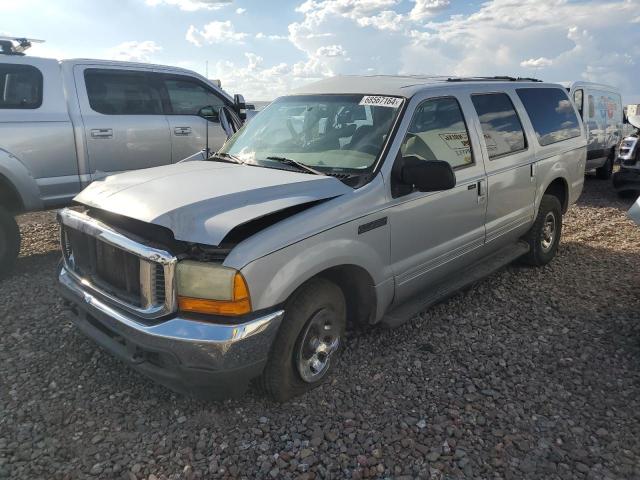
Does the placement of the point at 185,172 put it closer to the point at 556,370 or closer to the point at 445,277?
the point at 445,277

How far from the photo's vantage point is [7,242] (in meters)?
4.97

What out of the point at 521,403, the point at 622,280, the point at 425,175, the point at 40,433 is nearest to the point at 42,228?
the point at 40,433

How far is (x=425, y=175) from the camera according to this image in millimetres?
3178

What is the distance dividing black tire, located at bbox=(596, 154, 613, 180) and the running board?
767 centimetres

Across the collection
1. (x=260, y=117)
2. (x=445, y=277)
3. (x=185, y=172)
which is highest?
(x=260, y=117)

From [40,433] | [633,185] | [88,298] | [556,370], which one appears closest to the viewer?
[40,433]

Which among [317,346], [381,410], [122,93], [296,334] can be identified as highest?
[122,93]

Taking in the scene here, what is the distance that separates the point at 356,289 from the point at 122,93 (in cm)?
425

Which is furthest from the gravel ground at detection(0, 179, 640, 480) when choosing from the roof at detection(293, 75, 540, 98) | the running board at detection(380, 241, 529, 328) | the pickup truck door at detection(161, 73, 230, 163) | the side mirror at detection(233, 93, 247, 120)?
the side mirror at detection(233, 93, 247, 120)

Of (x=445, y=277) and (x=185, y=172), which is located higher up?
(x=185, y=172)

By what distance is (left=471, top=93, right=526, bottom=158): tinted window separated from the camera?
14.1 ft

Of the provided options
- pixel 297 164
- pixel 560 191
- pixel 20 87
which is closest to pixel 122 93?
pixel 20 87

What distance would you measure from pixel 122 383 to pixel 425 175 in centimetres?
234

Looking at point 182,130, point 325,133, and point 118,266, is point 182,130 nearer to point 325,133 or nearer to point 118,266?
point 325,133
